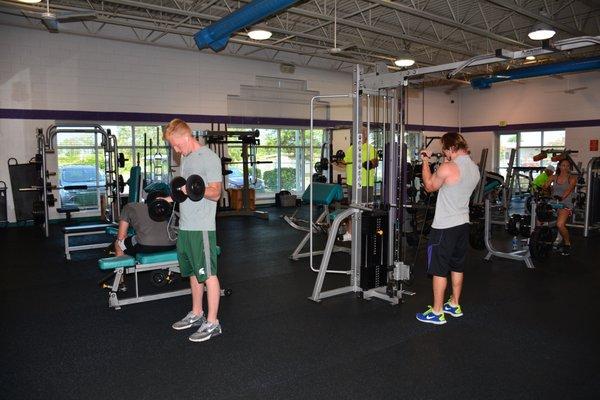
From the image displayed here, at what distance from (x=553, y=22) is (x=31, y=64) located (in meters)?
9.03

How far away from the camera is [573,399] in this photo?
235 centimetres

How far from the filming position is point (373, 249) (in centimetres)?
395

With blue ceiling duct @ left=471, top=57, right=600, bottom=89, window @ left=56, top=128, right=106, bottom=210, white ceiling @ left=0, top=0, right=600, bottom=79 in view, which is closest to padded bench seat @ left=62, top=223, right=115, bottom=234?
white ceiling @ left=0, top=0, right=600, bottom=79

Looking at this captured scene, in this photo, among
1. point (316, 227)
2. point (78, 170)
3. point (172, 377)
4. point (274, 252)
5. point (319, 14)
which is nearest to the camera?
point (172, 377)

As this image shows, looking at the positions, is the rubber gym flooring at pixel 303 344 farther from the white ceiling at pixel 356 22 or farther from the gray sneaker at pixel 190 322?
the white ceiling at pixel 356 22

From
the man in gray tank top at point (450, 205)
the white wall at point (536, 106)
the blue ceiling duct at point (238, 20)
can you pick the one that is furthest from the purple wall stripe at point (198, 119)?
the man in gray tank top at point (450, 205)

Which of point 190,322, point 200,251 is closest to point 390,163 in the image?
point 200,251

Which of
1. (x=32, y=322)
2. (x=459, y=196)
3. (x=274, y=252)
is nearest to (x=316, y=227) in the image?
(x=274, y=252)

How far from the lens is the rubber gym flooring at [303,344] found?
2.48 meters

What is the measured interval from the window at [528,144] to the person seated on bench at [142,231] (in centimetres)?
1154

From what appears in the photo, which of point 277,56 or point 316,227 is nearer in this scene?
point 316,227

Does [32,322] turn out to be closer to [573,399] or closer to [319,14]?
[573,399]

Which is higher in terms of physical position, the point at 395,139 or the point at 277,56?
the point at 277,56

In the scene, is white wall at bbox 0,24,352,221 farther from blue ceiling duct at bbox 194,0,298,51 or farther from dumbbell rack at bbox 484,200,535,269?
dumbbell rack at bbox 484,200,535,269
